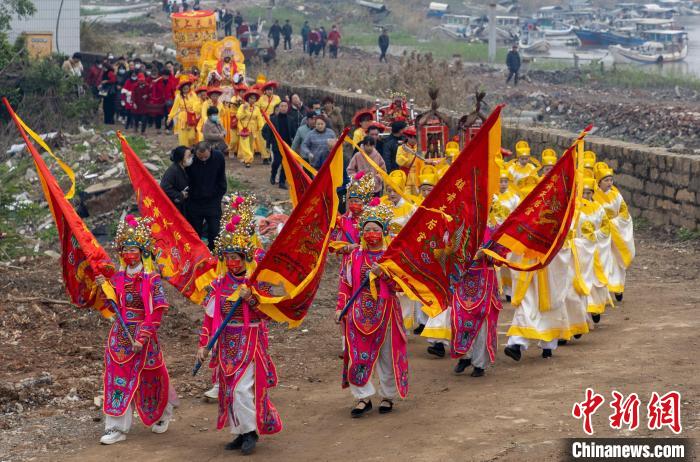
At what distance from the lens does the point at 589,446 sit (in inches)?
323

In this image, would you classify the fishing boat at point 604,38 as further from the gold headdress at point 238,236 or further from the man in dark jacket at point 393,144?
the gold headdress at point 238,236

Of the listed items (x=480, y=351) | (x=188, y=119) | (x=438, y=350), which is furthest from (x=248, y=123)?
(x=480, y=351)

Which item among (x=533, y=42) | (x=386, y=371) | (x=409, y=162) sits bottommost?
(x=533, y=42)

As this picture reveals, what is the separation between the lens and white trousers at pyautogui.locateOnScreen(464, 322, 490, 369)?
11.1 metres

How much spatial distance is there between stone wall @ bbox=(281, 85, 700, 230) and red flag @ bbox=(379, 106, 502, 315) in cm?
786

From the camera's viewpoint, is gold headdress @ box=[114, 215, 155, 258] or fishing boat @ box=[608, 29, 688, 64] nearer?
gold headdress @ box=[114, 215, 155, 258]

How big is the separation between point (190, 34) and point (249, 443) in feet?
68.9

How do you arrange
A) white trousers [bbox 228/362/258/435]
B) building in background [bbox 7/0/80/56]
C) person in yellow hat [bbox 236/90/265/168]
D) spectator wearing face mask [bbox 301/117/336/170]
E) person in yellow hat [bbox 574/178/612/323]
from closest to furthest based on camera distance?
white trousers [bbox 228/362/258/435] → person in yellow hat [bbox 574/178/612/323] → spectator wearing face mask [bbox 301/117/336/170] → person in yellow hat [bbox 236/90/265/168] → building in background [bbox 7/0/80/56]

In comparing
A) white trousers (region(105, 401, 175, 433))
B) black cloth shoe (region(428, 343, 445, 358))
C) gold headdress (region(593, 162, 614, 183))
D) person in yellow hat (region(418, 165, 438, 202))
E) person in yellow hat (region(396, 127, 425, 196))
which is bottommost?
black cloth shoe (region(428, 343, 445, 358))

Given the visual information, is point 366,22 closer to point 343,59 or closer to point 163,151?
point 343,59

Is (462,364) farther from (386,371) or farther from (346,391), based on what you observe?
(386,371)

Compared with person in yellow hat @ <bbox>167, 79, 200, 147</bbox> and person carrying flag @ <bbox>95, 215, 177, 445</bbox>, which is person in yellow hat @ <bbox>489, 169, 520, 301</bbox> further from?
person in yellow hat @ <bbox>167, 79, 200, 147</bbox>

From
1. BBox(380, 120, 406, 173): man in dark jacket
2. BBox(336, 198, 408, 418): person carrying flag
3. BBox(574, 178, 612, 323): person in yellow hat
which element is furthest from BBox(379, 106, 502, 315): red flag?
BBox(380, 120, 406, 173): man in dark jacket

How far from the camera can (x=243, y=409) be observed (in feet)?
30.3
